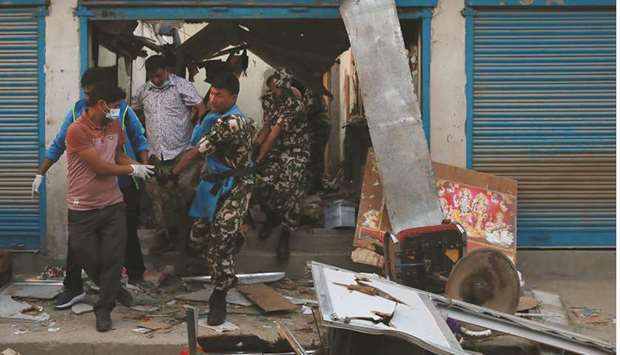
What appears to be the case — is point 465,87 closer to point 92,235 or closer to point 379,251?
point 379,251

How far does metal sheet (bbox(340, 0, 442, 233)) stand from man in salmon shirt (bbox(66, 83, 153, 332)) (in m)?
2.03

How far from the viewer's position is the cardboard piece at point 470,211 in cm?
725

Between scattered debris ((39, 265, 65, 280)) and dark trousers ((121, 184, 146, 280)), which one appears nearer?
dark trousers ((121, 184, 146, 280))

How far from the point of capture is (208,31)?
8.62 m

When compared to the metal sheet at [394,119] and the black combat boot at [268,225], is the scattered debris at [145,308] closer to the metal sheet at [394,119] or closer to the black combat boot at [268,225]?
the black combat boot at [268,225]

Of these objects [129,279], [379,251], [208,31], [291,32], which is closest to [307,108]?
[291,32]

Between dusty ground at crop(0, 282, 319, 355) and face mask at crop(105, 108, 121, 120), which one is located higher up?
face mask at crop(105, 108, 121, 120)

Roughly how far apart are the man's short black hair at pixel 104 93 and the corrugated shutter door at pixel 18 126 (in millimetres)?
1955

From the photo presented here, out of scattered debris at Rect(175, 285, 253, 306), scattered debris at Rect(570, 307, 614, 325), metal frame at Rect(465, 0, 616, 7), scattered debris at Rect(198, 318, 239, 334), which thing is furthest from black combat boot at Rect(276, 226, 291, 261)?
metal frame at Rect(465, 0, 616, 7)

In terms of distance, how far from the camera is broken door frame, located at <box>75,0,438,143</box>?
7.43 metres

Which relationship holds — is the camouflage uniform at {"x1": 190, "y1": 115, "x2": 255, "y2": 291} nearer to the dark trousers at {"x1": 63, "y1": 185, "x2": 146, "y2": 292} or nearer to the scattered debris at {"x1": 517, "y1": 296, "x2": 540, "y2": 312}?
the dark trousers at {"x1": 63, "y1": 185, "x2": 146, "y2": 292}

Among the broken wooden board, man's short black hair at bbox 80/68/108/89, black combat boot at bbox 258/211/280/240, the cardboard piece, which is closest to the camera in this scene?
man's short black hair at bbox 80/68/108/89

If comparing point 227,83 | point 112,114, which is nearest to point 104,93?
point 112,114

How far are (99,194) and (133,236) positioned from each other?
3.67 feet
